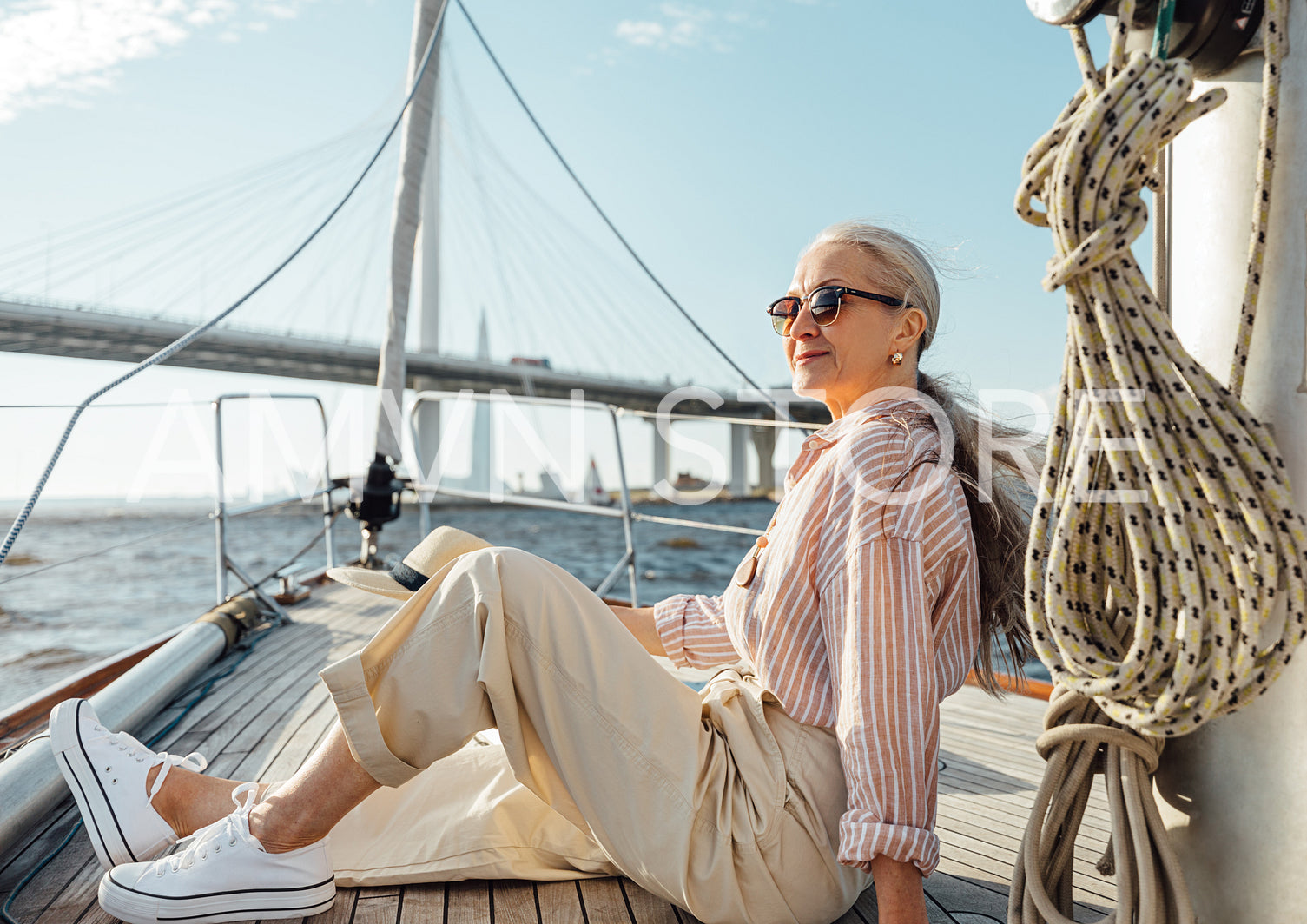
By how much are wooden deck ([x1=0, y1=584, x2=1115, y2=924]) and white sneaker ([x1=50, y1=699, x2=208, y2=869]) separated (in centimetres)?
8

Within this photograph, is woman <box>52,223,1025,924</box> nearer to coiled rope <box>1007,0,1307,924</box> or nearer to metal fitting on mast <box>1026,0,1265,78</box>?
coiled rope <box>1007,0,1307,924</box>

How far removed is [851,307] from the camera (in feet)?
3.68

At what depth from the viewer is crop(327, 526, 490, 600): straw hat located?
1217 mm

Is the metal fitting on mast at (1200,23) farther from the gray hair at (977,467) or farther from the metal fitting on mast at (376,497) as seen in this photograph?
the metal fitting on mast at (376,497)

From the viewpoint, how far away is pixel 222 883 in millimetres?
1032

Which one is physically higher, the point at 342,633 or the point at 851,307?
the point at 851,307

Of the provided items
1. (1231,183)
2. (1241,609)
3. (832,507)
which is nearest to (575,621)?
(832,507)

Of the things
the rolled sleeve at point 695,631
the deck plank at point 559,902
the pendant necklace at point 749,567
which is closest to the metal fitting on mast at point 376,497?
the rolled sleeve at point 695,631

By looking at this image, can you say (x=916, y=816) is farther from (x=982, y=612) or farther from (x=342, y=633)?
(x=342, y=633)

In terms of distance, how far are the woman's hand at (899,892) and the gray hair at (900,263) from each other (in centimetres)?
64

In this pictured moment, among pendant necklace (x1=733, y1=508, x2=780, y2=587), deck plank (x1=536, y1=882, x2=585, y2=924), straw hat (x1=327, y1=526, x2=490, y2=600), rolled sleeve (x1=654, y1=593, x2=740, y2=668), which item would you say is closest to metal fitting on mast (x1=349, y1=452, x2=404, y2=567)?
straw hat (x1=327, y1=526, x2=490, y2=600)

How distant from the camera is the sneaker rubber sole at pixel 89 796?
1.11m

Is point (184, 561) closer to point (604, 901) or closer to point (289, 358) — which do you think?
point (289, 358)

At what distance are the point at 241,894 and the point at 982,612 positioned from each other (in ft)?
A: 3.07
